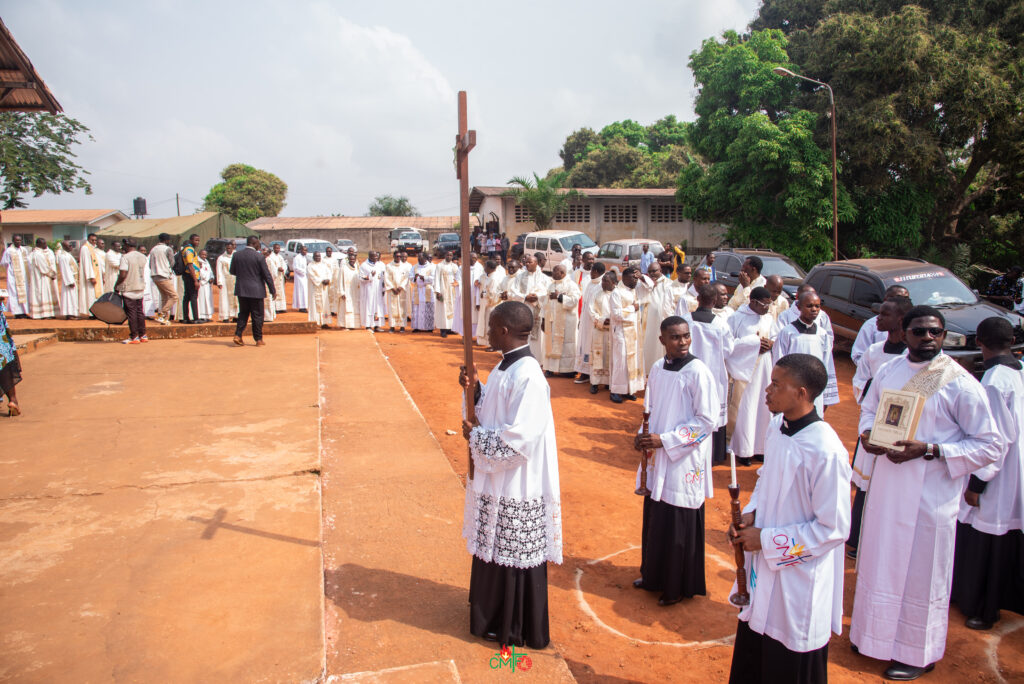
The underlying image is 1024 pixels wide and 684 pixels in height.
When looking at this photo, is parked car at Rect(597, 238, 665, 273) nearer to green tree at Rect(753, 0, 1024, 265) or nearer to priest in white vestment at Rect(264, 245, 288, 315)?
green tree at Rect(753, 0, 1024, 265)

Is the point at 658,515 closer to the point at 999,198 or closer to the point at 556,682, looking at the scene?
the point at 556,682

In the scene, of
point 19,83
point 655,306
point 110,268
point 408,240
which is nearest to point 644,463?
point 655,306

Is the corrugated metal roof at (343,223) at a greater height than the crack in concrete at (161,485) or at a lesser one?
greater

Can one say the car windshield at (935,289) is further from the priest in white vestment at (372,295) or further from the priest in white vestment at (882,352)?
the priest in white vestment at (372,295)

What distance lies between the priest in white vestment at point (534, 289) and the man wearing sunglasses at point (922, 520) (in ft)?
25.1

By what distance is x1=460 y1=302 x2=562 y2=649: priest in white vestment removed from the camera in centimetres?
344

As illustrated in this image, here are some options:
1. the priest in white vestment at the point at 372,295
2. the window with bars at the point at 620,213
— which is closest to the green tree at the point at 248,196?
the window with bars at the point at 620,213

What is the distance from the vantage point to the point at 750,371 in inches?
269

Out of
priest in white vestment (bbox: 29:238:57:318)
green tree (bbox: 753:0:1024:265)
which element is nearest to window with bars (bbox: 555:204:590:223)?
green tree (bbox: 753:0:1024:265)

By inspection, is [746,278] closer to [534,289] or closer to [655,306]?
[655,306]

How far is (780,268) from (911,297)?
3.54 m

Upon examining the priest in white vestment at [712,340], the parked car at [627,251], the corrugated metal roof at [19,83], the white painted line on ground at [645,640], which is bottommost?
the white painted line on ground at [645,640]

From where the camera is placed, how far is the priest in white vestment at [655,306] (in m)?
9.62

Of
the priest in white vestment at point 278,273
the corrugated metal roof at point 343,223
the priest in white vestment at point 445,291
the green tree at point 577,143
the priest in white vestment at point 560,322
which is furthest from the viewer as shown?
the green tree at point 577,143
